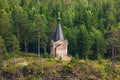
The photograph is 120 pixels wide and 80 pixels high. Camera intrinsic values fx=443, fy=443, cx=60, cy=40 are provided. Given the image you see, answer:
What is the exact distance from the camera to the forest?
2158 inches

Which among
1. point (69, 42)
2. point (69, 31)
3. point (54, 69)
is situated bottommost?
point (54, 69)

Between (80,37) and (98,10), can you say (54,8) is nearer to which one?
(98,10)

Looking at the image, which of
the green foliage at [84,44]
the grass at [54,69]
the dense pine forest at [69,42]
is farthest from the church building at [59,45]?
the grass at [54,69]

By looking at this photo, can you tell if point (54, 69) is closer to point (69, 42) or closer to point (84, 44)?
point (84, 44)

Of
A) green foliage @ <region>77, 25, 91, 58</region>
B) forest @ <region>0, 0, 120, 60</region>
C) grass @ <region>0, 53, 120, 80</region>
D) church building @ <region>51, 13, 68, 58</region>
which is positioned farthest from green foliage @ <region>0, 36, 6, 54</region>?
green foliage @ <region>77, 25, 91, 58</region>

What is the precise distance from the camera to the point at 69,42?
187ft

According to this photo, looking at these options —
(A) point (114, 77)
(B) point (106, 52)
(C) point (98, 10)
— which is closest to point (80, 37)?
(B) point (106, 52)

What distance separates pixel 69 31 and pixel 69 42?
2.15 meters

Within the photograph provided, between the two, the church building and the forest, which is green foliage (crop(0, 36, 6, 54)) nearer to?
the forest

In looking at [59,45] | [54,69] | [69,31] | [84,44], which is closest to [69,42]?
[69,31]

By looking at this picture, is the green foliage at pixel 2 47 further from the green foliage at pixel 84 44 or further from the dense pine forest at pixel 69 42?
the green foliage at pixel 84 44

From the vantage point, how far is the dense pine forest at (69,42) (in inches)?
1918

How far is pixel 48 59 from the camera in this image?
52250mm

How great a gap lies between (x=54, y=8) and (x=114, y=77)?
24220mm
